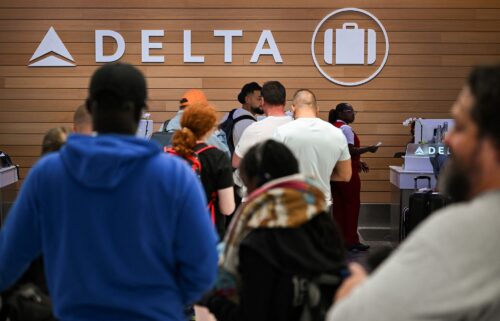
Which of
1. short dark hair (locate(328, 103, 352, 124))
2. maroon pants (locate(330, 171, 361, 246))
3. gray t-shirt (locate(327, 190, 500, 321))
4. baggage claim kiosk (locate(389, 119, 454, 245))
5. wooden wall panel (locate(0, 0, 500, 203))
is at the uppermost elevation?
wooden wall panel (locate(0, 0, 500, 203))

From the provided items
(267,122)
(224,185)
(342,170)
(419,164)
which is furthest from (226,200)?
(419,164)

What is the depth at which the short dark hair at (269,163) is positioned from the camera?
2.31 m

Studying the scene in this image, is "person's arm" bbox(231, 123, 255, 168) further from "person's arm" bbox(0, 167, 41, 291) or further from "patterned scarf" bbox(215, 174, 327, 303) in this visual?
"person's arm" bbox(0, 167, 41, 291)

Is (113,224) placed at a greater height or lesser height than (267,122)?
lesser

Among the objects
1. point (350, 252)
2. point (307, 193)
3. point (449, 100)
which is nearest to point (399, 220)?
point (350, 252)

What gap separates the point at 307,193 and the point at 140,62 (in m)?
6.97

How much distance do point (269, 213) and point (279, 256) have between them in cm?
13

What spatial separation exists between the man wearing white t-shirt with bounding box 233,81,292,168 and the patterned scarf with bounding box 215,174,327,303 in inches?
112

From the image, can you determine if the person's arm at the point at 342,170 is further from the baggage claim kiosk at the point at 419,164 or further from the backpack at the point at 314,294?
the backpack at the point at 314,294

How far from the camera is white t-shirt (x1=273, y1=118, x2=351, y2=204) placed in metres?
4.75

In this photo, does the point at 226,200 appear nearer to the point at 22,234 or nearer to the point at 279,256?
the point at 279,256

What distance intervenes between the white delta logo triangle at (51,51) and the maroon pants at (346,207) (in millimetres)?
3606

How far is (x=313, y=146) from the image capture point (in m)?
4.75

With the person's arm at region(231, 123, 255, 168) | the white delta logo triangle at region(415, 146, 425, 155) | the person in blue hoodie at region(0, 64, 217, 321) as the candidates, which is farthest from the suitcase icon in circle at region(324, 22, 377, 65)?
the person in blue hoodie at region(0, 64, 217, 321)
